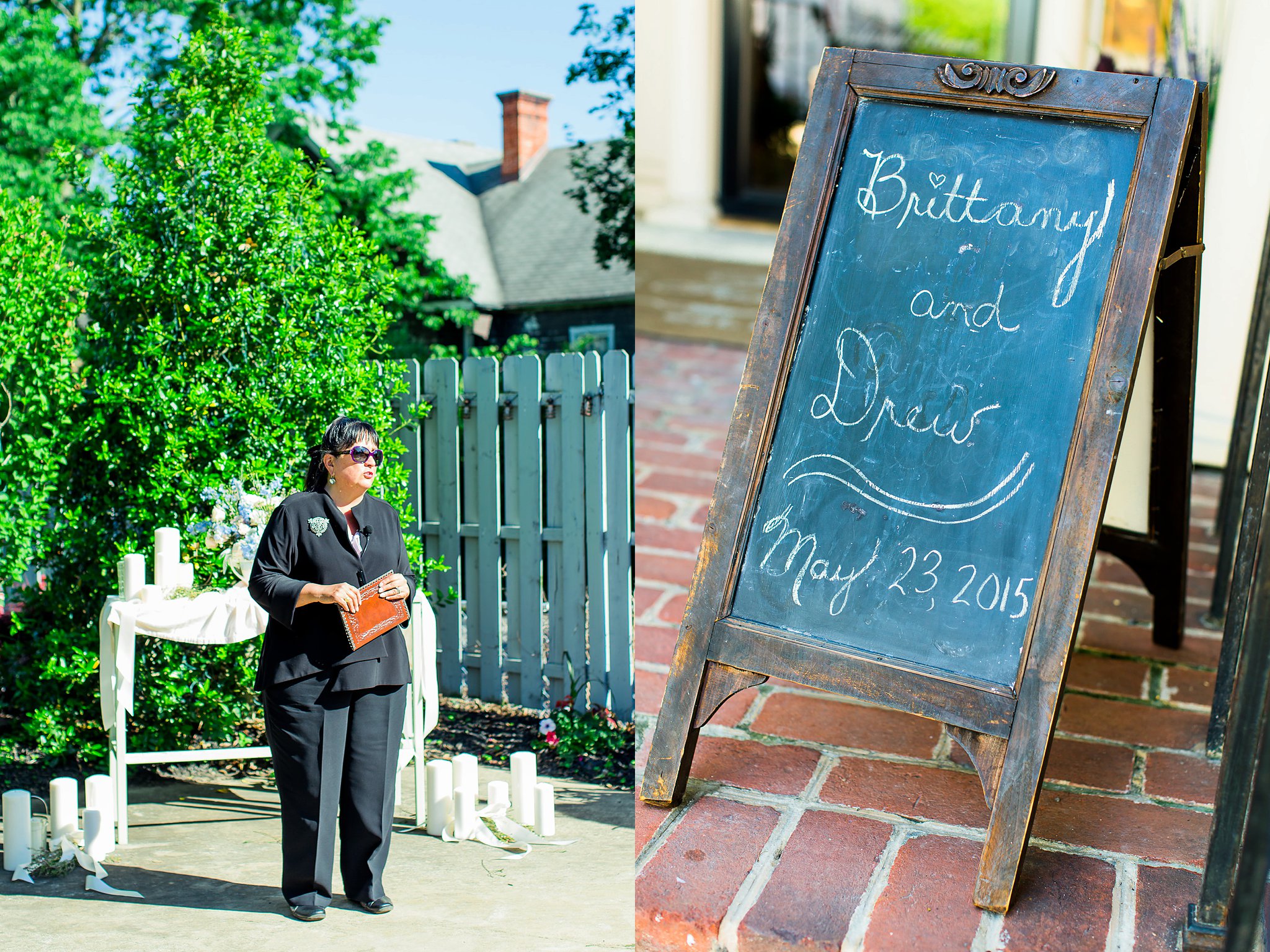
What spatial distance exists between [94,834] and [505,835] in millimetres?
905

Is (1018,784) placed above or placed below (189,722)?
above

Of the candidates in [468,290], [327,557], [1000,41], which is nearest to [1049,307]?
[327,557]

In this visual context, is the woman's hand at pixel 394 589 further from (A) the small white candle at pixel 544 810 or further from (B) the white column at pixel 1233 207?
(B) the white column at pixel 1233 207

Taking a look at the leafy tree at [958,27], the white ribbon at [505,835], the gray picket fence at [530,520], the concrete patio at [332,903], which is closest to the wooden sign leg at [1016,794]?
the concrete patio at [332,903]

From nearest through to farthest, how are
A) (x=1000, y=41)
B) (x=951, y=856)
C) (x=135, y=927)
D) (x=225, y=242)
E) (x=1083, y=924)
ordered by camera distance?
1. (x=1083, y=924)
2. (x=951, y=856)
3. (x=135, y=927)
4. (x=225, y=242)
5. (x=1000, y=41)

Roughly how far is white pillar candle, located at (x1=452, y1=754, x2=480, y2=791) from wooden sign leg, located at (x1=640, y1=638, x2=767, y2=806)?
552mm

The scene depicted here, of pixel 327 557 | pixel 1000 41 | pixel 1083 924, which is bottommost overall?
pixel 1083 924

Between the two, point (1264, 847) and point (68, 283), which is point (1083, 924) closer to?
point (1264, 847)

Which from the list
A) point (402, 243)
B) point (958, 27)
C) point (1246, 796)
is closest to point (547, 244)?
point (402, 243)

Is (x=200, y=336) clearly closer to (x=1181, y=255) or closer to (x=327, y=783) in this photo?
(x=327, y=783)

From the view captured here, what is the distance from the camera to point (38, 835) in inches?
95.3

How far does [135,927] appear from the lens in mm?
2141

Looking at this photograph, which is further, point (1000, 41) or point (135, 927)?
point (1000, 41)

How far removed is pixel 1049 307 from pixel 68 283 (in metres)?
2.44
